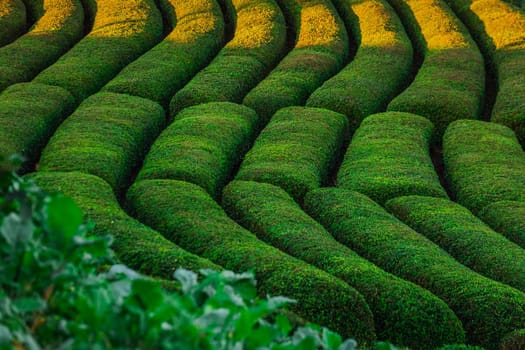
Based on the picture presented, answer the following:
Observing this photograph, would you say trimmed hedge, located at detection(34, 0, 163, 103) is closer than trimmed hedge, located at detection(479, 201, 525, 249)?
No

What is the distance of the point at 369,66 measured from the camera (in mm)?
22875

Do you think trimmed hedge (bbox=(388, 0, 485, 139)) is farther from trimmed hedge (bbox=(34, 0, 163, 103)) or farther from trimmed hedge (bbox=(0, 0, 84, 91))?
trimmed hedge (bbox=(0, 0, 84, 91))

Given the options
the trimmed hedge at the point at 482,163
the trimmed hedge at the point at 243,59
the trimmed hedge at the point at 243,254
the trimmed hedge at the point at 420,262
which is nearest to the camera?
the trimmed hedge at the point at 243,254

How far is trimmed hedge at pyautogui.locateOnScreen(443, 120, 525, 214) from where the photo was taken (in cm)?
1473

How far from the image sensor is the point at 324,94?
20.3 meters

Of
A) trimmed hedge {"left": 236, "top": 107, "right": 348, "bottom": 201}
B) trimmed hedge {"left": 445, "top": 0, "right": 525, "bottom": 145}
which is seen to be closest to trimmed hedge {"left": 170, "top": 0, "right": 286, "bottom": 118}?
trimmed hedge {"left": 236, "top": 107, "right": 348, "bottom": 201}

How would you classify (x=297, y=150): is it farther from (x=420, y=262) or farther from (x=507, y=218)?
(x=420, y=262)

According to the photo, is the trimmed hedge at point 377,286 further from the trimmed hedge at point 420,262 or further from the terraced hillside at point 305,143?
the trimmed hedge at point 420,262

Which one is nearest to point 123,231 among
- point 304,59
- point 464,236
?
point 464,236

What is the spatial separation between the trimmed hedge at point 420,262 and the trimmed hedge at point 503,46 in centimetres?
741

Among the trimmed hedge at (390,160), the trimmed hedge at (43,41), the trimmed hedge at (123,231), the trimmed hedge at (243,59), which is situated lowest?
the trimmed hedge at (390,160)

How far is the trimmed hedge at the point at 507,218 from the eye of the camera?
13.0 metres

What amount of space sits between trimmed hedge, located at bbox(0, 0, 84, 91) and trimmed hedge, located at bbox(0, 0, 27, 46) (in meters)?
0.58

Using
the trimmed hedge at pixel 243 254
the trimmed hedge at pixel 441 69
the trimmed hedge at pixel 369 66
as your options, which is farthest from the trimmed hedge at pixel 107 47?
the trimmed hedge at pixel 441 69
